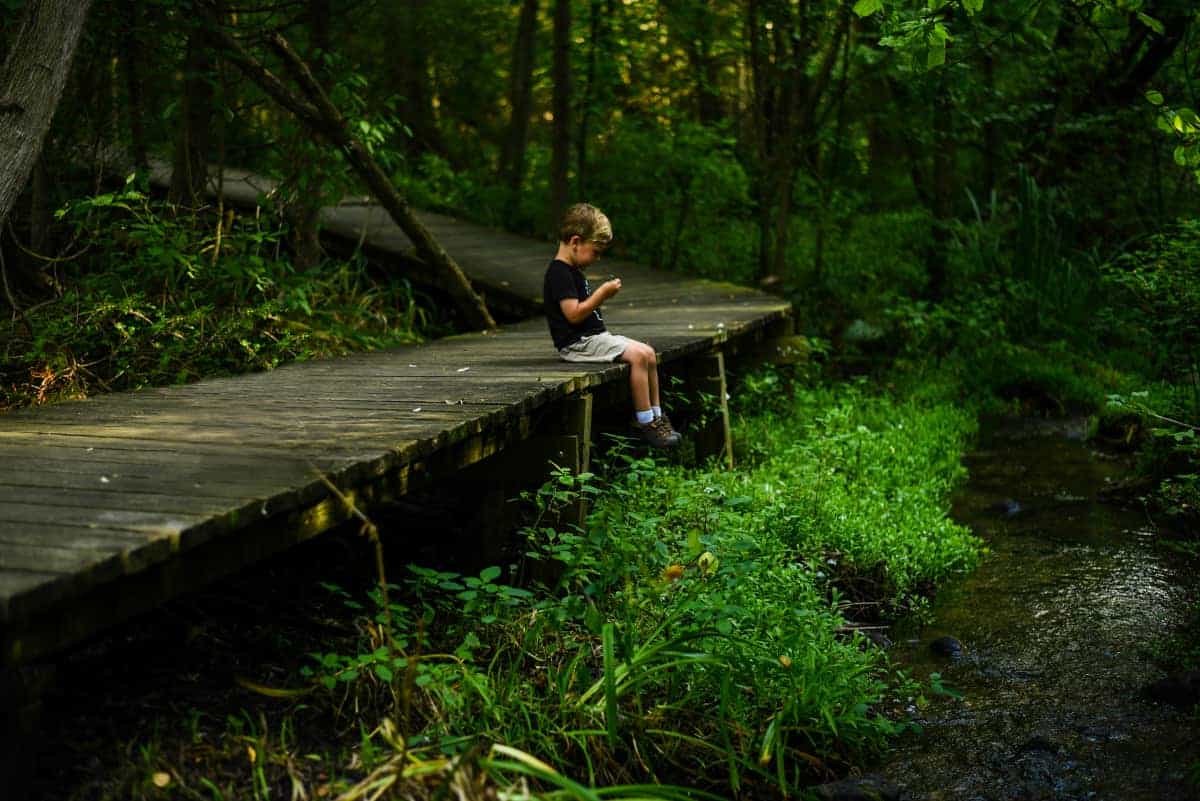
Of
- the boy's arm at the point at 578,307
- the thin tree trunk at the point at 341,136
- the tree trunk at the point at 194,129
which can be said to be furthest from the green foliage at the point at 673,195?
the boy's arm at the point at 578,307

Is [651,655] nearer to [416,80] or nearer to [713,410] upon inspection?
[713,410]

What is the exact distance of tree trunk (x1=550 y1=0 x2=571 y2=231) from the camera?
37.2 feet

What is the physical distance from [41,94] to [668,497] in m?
3.75

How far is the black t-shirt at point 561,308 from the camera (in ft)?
21.5

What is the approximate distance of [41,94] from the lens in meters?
5.26

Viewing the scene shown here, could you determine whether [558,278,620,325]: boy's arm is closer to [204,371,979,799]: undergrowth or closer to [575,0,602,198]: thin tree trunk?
[204,371,979,799]: undergrowth

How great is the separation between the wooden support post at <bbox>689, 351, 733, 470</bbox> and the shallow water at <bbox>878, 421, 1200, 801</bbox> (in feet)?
5.58

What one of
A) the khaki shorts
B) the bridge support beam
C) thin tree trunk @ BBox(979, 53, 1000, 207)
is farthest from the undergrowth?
thin tree trunk @ BBox(979, 53, 1000, 207)

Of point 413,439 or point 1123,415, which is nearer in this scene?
point 413,439

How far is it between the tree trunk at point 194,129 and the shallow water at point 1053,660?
597 cm

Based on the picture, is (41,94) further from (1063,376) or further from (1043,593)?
(1063,376)

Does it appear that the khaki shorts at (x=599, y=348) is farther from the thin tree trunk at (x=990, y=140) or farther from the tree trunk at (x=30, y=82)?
the thin tree trunk at (x=990, y=140)

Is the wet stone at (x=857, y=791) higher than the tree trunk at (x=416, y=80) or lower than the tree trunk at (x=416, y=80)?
lower

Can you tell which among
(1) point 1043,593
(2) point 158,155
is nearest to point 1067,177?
(1) point 1043,593
